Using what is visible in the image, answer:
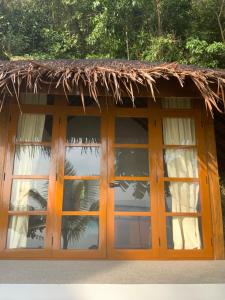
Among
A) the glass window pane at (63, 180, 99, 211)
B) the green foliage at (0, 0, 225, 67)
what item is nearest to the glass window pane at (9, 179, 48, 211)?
the glass window pane at (63, 180, 99, 211)

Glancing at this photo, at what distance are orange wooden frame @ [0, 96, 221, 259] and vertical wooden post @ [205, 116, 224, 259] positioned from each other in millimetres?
47

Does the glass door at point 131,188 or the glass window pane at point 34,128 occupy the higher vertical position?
the glass window pane at point 34,128

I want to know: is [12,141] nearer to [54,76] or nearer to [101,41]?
[54,76]

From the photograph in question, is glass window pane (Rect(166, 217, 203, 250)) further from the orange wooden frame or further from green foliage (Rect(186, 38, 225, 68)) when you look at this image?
green foliage (Rect(186, 38, 225, 68))

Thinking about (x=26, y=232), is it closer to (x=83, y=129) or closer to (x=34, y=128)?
(x=34, y=128)

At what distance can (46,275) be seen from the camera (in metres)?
2.88

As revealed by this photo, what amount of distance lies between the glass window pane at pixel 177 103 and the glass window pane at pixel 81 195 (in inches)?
53.8

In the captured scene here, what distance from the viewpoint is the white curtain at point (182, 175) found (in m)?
3.96

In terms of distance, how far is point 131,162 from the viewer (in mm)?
4172

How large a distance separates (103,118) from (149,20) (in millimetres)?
7148

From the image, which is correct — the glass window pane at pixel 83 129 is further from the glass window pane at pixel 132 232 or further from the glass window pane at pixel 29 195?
the glass window pane at pixel 132 232

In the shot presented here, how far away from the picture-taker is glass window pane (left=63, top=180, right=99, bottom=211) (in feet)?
13.0

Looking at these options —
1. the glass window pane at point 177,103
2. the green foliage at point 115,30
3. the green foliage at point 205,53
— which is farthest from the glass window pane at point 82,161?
the green foliage at point 205,53

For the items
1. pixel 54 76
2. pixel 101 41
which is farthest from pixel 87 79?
pixel 101 41
